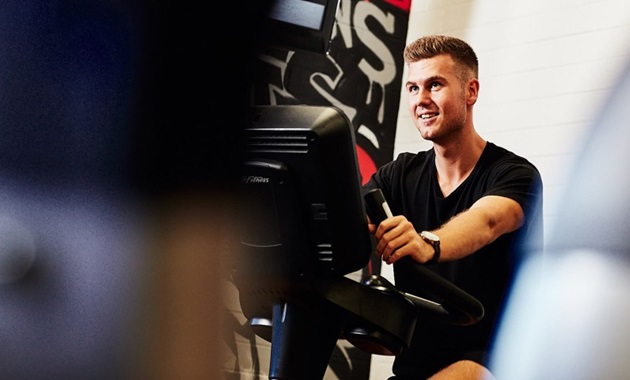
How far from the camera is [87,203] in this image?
1.66 feet

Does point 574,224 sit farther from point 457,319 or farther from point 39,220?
point 39,220

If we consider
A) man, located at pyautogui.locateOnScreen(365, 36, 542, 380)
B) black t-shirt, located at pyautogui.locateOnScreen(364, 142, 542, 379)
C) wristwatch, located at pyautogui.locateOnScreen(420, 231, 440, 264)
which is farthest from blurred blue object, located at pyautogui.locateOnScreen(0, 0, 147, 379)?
black t-shirt, located at pyautogui.locateOnScreen(364, 142, 542, 379)

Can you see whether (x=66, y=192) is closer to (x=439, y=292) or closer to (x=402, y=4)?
(x=439, y=292)

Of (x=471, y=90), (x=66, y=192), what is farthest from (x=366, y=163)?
(x=66, y=192)

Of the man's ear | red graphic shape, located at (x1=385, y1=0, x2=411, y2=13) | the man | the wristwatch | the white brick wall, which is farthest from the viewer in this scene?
red graphic shape, located at (x1=385, y1=0, x2=411, y2=13)

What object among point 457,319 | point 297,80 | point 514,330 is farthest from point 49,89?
point 297,80

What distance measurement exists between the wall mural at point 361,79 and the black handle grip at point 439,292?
2276mm

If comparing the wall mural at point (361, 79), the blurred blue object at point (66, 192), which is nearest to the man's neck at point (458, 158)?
the wall mural at point (361, 79)

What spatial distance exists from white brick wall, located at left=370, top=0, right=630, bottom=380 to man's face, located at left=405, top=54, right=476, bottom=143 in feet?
3.73

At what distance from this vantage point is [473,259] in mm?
2252

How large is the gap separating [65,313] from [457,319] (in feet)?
3.92

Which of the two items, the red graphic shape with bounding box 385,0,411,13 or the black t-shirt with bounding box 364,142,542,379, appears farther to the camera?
the red graphic shape with bounding box 385,0,411,13

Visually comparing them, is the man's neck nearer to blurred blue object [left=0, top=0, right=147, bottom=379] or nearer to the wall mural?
the wall mural

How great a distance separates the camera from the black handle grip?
4.89 ft
